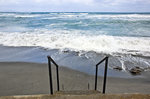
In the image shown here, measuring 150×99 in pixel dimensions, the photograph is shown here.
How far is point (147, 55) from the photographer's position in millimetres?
7160

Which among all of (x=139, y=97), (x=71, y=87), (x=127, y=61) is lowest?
(x=71, y=87)

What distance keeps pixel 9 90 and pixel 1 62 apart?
2.82 metres

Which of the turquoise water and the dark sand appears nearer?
the dark sand

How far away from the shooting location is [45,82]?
463 cm

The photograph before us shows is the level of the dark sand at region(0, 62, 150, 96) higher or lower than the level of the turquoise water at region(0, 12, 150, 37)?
lower

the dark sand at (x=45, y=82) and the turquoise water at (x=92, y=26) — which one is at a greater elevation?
the turquoise water at (x=92, y=26)

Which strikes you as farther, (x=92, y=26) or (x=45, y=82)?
(x=92, y=26)

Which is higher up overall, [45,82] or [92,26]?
[92,26]

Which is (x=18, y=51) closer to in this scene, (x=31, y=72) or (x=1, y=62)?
(x=1, y=62)

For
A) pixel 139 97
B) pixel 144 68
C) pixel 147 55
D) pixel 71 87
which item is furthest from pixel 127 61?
pixel 139 97

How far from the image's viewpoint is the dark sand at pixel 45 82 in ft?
13.8

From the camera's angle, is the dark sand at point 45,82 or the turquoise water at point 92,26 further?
the turquoise water at point 92,26

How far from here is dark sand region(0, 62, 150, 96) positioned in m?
4.21

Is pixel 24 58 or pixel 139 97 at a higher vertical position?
pixel 139 97
